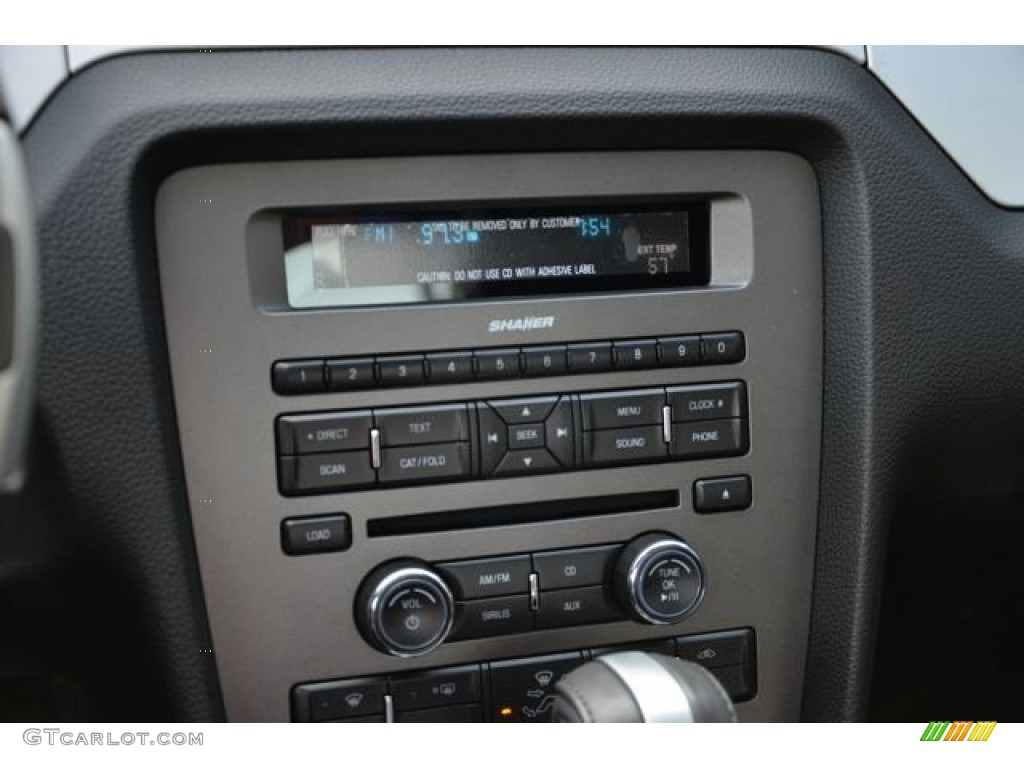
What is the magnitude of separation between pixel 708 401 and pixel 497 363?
20 cm

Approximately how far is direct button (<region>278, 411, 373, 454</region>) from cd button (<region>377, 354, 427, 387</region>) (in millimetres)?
34

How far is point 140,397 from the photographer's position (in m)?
0.86

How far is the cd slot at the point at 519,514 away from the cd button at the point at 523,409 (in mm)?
80

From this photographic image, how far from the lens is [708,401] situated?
3.28 feet

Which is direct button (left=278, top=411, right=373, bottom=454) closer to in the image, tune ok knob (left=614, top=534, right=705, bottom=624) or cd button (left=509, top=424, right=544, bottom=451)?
cd button (left=509, top=424, right=544, bottom=451)

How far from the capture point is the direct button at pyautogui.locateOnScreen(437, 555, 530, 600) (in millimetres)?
971

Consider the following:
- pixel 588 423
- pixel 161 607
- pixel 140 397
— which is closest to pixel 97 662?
pixel 161 607

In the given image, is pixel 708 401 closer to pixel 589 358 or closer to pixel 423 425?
pixel 589 358

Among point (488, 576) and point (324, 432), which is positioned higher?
point (324, 432)
